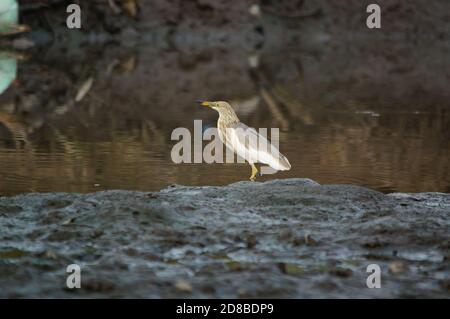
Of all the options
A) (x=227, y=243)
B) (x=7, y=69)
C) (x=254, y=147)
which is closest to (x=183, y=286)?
(x=227, y=243)

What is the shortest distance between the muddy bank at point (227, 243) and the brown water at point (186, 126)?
1141mm

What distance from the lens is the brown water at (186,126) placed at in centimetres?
653

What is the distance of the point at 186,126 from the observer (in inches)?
372

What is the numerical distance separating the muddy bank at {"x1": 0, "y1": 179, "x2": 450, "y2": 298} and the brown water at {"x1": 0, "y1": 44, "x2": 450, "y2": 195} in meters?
1.14

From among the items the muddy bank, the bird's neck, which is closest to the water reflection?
the bird's neck

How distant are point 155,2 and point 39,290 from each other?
23.2m

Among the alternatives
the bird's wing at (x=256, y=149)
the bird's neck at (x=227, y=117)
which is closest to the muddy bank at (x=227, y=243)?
the bird's wing at (x=256, y=149)

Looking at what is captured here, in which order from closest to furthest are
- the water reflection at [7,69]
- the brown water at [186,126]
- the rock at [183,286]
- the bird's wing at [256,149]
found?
the rock at [183,286], the bird's wing at [256,149], the brown water at [186,126], the water reflection at [7,69]

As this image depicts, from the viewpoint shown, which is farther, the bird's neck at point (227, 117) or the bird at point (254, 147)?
the bird's neck at point (227, 117)

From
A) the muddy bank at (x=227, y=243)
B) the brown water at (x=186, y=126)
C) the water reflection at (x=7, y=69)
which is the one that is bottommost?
the muddy bank at (x=227, y=243)

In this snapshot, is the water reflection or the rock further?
the water reflection

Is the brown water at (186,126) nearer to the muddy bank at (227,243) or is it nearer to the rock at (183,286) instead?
the muddy bank at (227,243)

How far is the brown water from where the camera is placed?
6.53 meters

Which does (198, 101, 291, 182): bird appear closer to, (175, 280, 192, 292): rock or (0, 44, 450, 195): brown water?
(0, 44, 450, 195): brown water
